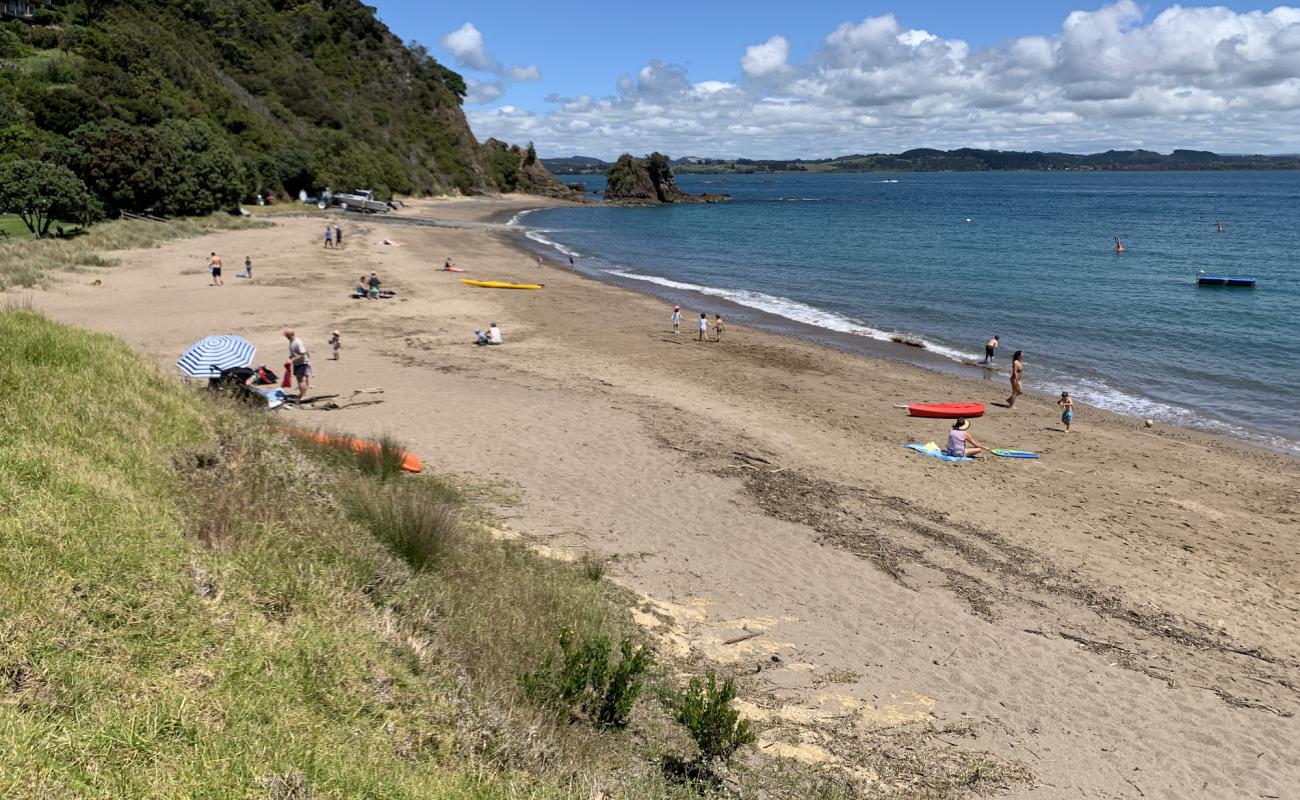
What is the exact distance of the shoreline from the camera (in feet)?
59.7

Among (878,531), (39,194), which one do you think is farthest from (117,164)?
(878,531)

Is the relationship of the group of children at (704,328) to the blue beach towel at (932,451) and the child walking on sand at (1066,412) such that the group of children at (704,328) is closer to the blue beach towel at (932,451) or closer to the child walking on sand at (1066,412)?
the blue beach towel at (932,451)

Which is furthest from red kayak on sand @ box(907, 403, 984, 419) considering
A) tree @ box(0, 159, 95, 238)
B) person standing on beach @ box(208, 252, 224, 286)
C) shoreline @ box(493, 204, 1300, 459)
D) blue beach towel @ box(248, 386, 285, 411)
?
tree @ box(0, 159, 95, 238)

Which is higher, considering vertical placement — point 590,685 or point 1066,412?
point 590,685

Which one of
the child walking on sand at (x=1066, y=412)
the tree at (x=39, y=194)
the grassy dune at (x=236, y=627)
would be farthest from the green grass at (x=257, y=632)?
the tree at (x=39, y=194)

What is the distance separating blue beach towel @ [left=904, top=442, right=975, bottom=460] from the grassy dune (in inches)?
375

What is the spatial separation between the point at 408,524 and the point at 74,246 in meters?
32.5

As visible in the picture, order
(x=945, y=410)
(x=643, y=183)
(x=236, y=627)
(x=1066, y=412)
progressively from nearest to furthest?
(x=236, y=627), (x=1066, y=412), (x=945, y=410), (x=643, y=183)

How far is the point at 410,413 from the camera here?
49.3ft

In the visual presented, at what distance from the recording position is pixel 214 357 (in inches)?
543

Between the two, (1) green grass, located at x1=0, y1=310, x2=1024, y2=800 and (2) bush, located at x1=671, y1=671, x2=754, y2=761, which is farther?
(2) bush, located at x1=671, y1=671, x2=754, y2=761

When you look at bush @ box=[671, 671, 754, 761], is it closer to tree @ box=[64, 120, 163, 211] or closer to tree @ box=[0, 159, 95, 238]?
tree @ box=[0, 159, 95, 238]

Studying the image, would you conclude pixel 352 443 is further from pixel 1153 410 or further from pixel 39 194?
pixel 39 194

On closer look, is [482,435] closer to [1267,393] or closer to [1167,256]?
[1267,393]
